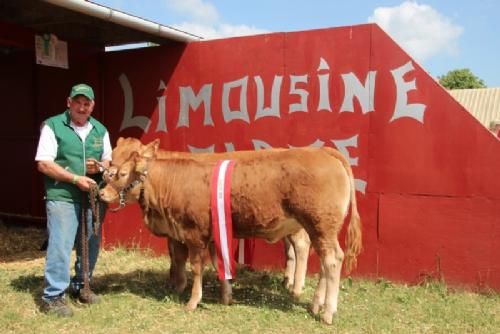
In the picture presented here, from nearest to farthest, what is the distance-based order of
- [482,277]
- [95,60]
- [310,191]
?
[310,191] → [482,277] → [95,60]

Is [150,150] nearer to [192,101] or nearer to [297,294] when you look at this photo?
[192,101]

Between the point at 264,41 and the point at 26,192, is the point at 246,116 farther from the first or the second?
the point at 26,192

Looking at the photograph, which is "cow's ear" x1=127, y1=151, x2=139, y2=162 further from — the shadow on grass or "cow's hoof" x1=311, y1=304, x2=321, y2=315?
"cow's hoof" x1=311, y1=304, x2=321, y2=315

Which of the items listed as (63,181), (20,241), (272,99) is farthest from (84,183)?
(20,241)

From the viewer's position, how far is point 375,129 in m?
5.75

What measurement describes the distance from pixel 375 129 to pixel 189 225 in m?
2.31

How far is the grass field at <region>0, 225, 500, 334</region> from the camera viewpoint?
4.55 metres

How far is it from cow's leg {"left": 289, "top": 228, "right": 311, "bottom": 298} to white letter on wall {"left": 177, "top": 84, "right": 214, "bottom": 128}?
6.49 ft

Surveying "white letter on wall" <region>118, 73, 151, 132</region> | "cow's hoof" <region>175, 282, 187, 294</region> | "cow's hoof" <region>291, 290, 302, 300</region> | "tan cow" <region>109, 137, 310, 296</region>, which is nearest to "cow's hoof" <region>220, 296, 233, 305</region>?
"tan cow" <region>109, 137, 310, 296</region>

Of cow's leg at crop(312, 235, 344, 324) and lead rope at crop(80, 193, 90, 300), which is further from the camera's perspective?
lead rope at crop(80, 193, 90, 300)

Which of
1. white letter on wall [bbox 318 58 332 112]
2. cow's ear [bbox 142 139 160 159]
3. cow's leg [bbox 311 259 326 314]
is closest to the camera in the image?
cow's leg [bbox 311 259 326 314]

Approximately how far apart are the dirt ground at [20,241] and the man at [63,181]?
2681 millimetres

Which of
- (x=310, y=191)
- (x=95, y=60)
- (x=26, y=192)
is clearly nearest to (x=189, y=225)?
(x=310, y=191)

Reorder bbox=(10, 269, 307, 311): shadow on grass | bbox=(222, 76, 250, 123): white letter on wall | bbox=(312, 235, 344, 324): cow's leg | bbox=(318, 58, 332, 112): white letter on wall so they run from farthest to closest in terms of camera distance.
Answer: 1. bbox=(222, 76, 250, 123): white letter on wall
2. bbox=(318, 58, 332, 112): white letter on wall
3. bbox=(10, 269, 307, 311): shadow on grass
4. bbox=(312, 235, 344, 324): cow's leg
